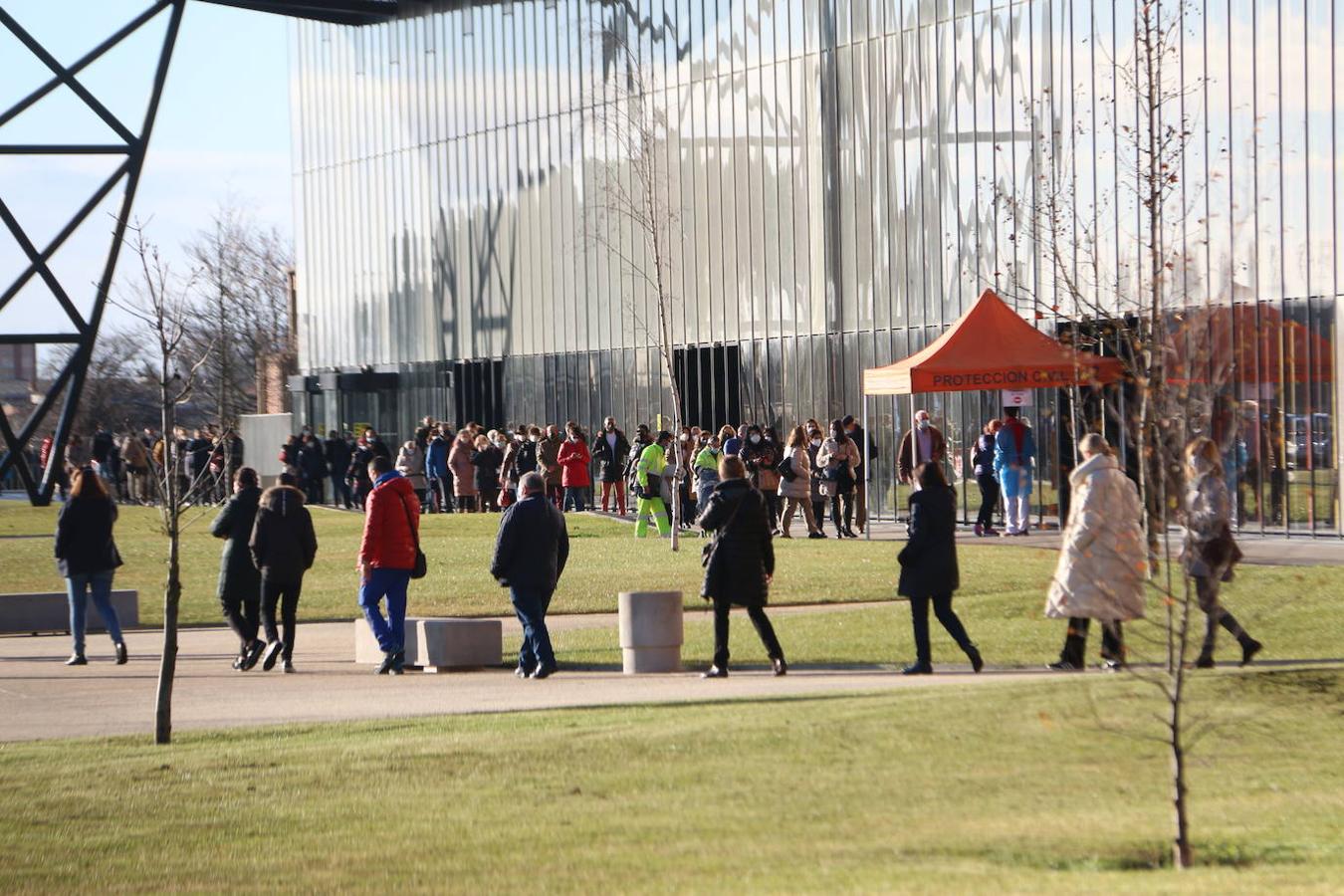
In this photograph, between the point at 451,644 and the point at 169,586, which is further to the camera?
the point at 451,644

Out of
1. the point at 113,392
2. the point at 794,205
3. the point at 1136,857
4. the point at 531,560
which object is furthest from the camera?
the point at 113,392

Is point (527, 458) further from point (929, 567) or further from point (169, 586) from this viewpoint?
point (169, 586)

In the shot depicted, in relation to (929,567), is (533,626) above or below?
below

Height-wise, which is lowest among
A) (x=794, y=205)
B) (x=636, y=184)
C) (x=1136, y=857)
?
(x=1136, y=857)

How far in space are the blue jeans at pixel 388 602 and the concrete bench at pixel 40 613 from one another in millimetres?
5359

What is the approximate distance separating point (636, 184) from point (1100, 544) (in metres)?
33.0

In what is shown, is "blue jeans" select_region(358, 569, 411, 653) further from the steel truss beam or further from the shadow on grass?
the steel truss beam

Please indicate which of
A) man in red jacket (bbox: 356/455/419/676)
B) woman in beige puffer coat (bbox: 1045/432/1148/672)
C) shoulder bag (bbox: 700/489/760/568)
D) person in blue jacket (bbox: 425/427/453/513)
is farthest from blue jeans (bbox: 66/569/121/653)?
person in blue jacket (bbox: 425/427/453/513)

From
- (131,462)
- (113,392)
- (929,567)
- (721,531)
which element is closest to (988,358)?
(721,531)

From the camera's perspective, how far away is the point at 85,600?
19234mm

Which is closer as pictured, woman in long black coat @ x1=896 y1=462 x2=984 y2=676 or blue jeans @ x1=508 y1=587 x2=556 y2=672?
woman in long black coat @ x1=896 y1=462 x2=984 y2=676

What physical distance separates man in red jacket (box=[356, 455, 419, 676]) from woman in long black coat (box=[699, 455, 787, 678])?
2816 mm

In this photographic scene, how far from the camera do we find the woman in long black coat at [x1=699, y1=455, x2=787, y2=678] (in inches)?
635

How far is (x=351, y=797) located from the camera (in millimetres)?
10953
